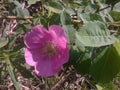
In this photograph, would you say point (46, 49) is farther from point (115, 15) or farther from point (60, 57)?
point (115, 15)

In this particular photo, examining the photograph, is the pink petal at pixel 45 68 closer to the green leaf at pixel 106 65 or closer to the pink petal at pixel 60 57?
the pink petal at pixel 60 57

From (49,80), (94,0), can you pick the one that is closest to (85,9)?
(94,0)

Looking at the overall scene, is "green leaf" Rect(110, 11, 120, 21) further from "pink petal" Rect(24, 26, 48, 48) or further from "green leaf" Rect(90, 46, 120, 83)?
"pink petal" Rect(24, 26, 48, 48)

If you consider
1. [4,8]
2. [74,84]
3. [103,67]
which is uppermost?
[4,8]

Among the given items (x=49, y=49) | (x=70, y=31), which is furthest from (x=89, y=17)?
(x=49, y=49)

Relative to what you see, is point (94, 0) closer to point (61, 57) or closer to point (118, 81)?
point (61, 57)

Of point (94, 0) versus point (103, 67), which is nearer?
point (103, 67)
